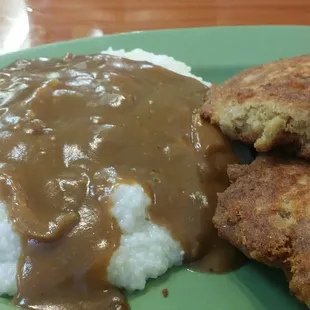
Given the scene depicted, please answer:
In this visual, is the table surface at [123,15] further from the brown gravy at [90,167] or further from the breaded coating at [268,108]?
the breaded coating at [268,108]

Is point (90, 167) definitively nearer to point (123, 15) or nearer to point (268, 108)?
point (268, 108)

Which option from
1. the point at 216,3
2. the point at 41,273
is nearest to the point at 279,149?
the point at 41,273

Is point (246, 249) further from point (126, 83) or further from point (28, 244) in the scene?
point (126, 83)

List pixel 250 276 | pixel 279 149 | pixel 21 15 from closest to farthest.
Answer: pixel 250 276, pixel 279 149, pixel 21 15

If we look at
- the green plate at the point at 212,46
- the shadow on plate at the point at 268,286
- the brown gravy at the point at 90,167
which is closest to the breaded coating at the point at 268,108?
the brown gravy at the point at 90,167

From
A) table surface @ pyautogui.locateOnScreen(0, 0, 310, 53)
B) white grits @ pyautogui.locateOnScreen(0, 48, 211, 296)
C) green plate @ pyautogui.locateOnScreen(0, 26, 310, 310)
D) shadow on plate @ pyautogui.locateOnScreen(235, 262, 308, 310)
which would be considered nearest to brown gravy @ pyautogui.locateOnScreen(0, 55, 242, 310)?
white grits @ pyautogui.locateOnScreen(0, 48, 211, 296)

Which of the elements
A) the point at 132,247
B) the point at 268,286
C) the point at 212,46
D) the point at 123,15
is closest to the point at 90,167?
the point at 132,247
